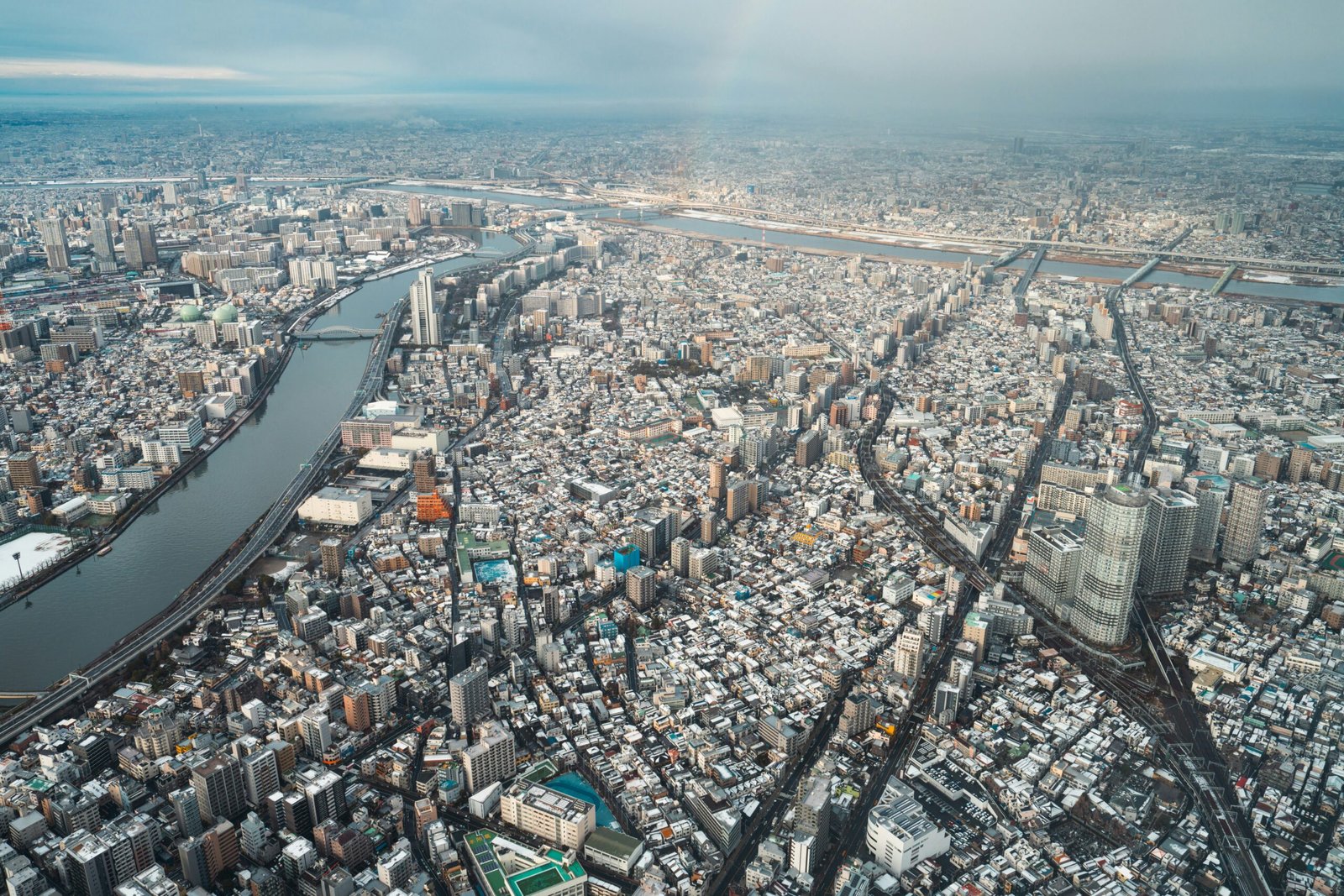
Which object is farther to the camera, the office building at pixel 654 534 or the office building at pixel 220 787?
the office building at pixel 654 534

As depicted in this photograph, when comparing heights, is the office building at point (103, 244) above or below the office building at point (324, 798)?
above

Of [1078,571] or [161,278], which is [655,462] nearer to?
[1078,571]

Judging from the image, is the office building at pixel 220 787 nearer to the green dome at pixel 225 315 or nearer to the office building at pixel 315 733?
the office building at pixel 315 733

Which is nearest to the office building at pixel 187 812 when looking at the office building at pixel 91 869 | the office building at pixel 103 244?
the office building at pixel 91 869

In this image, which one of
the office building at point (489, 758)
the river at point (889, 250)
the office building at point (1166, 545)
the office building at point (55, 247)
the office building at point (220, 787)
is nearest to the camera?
the office building at point (220, 787)

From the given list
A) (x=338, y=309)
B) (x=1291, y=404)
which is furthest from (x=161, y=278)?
(x=1291, y=404)

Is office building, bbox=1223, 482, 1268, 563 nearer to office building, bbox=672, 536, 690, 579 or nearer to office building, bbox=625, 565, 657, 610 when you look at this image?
office building, bbox=672, 536, 690, 579

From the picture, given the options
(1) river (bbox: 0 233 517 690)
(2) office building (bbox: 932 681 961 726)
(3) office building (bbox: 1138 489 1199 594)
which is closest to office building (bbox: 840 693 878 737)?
(2) office building (bbox: 932 681 961 726)
